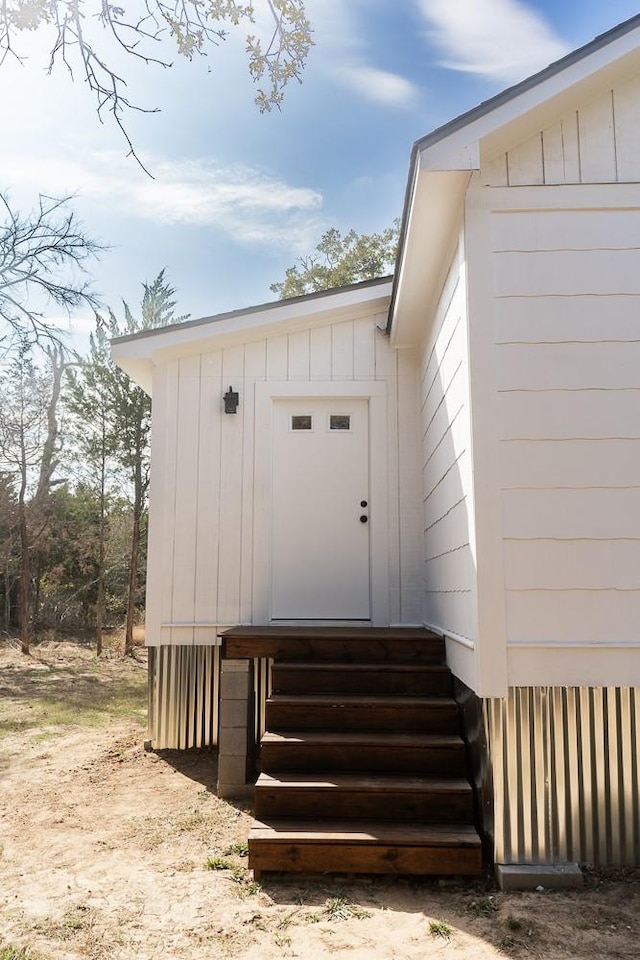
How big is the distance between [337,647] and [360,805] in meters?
1.08

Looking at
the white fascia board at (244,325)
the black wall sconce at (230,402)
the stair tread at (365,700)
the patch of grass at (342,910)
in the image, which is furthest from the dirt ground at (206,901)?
the white fascia board at (244,325)

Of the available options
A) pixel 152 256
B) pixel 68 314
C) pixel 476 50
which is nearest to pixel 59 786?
pixel 476 50

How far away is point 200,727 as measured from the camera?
16.3 feet

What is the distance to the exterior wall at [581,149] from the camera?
3.28 metres

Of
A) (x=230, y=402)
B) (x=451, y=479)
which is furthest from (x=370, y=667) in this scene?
(x=230, y=402)

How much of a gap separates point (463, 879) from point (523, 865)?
0.86 feet

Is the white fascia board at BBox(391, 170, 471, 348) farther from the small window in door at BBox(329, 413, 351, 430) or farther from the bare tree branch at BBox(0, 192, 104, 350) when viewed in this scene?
the bare tree branch at BBox(0, 192, 104, 350)

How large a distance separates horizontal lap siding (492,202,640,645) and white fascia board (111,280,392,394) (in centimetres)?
209

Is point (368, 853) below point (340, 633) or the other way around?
below

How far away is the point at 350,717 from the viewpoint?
3.73 metres

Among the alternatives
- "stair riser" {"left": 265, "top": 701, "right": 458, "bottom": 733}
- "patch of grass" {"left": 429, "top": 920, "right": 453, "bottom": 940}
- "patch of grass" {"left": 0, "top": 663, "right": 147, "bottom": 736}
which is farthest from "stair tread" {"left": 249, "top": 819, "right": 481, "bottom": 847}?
"patch of grass" {"left": 0, "top": 663, "right": 147, "bottom": 736}

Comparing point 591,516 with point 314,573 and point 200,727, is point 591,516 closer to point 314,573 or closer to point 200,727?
point 314,573

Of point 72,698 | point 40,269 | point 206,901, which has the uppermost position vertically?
point 40,269

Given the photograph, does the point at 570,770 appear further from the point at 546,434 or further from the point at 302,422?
the point at 302,422
